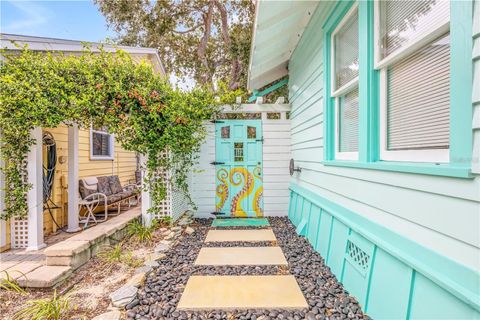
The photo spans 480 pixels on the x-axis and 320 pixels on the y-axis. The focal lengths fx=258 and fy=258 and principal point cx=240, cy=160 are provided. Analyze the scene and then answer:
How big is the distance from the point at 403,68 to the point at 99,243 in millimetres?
4050

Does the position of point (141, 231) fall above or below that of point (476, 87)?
below

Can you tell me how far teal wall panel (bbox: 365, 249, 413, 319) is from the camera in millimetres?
1660

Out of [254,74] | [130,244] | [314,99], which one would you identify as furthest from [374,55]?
[130,244]

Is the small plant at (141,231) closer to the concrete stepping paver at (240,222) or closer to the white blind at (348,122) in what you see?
the concrete stepping paver at (240,222)

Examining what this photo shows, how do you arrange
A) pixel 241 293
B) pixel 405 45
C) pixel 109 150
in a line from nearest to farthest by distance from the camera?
pixel 405 45 < pixel 241 293 < pixel 109 150

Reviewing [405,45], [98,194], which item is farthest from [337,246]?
[98,194]

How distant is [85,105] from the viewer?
3.61 meters

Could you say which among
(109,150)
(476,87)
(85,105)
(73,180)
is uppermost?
(85,105)

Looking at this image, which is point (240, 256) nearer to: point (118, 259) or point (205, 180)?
point (118, 259)

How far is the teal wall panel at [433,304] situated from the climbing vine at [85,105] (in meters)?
3.60

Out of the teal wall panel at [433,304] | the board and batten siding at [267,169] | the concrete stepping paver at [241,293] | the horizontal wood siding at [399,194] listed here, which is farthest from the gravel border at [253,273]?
the board and batten siding at [267,169]

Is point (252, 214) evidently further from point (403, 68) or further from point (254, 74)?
point (403, 68)

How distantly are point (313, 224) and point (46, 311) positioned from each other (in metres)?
3.11

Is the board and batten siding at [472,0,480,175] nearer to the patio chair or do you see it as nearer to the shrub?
the shrub
